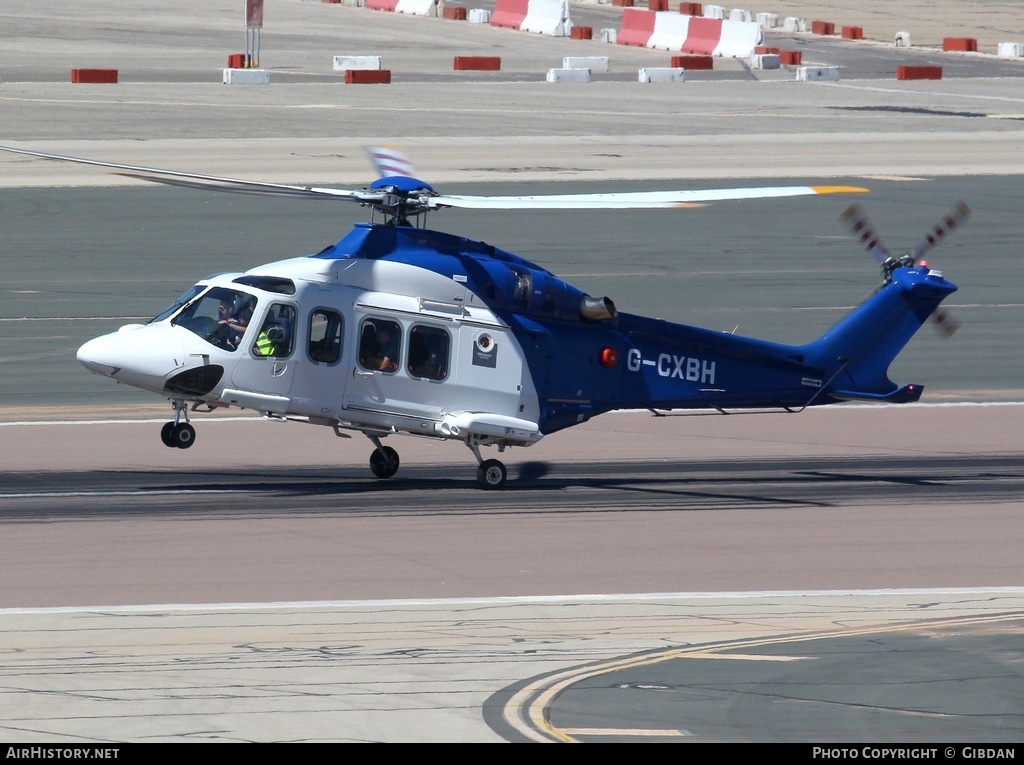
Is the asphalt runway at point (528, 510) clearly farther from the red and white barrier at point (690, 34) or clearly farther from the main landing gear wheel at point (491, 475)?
the red and white barrier at point (690, 34)

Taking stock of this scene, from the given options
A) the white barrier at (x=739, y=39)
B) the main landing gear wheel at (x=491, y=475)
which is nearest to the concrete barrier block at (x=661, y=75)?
the white barrier at (x=739, y=39)

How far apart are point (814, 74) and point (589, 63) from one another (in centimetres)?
777

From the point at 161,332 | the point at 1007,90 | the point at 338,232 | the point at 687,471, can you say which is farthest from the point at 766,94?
the point at 161,332

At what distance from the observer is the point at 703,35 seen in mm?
61875

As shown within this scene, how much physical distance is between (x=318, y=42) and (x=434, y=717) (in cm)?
5326

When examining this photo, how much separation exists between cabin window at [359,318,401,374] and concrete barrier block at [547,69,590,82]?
3729 centimetres

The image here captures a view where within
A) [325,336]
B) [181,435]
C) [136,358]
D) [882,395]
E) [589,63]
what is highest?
[589,63]

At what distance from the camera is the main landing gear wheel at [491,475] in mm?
18234

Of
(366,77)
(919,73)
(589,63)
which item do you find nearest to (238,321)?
(366,77)

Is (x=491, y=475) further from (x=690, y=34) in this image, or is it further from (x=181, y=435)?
(x=690, y=34)

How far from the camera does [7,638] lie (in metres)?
12.8

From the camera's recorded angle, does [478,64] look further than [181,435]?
Yes

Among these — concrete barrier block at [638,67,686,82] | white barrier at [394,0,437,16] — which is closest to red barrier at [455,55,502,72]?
concrete barrier block at [638,67,686,82]

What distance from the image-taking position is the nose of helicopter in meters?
16.8
